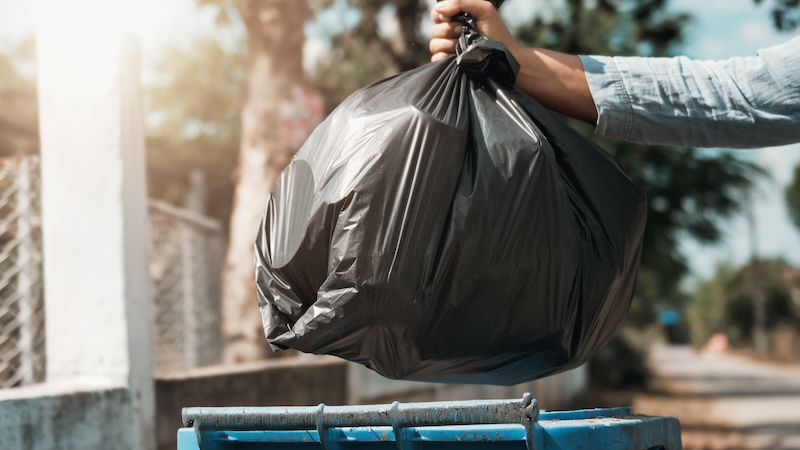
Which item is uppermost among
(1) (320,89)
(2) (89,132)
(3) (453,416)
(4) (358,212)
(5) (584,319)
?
(1) (320,89)

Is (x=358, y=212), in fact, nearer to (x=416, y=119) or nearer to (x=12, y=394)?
(x=416, y=119)

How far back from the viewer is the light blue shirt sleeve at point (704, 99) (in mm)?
2449

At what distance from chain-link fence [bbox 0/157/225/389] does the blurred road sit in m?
5.78

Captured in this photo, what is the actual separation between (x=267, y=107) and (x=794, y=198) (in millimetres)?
59045

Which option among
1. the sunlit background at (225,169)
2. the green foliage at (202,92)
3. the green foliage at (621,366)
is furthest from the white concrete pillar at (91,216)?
the green foliage at (621,366)

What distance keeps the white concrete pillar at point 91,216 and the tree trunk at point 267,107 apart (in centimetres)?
317

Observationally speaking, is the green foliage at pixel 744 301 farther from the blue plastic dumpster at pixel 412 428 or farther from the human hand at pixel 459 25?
the blue plastic dumpster at pixel 412 428

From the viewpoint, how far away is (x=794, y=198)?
2400 inches

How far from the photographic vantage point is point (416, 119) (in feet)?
7.32

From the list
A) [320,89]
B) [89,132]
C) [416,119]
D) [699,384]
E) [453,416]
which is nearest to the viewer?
[453,416]

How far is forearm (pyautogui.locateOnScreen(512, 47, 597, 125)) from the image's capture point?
2.54 meters

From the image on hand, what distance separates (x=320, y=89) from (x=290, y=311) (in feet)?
51.8

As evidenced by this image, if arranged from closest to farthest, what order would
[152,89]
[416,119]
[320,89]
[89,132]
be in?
1. [416,119]
2. [89,132]
3. [320,89]
4. [152,89]

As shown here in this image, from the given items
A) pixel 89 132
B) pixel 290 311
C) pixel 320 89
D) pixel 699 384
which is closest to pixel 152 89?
pixel 320 89
